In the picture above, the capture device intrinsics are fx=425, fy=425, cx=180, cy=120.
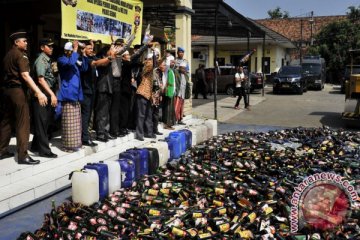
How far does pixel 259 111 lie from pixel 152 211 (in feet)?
43.2

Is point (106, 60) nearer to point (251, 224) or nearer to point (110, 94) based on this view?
point (110, 94)

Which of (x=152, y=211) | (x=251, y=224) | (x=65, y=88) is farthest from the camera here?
(x=65, y=88)

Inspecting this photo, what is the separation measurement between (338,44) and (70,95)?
37.4m

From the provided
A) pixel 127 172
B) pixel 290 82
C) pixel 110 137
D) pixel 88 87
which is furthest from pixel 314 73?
pixel 127 172

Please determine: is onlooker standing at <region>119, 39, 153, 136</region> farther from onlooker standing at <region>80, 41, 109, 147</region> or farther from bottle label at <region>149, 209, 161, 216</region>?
bottle label at <region>149, 209, 161, 216</region>

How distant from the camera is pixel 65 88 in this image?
658cm

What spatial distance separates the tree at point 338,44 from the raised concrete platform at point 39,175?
3579cm

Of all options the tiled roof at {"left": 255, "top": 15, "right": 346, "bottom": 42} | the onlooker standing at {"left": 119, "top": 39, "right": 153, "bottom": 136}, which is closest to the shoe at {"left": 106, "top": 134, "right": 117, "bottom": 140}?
the onlooker standing at {"left": 119, "top": 39, "right": 153, "bottom": 136}

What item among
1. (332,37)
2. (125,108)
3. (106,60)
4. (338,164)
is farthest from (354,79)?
(332,37)

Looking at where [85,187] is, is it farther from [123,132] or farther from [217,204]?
[123,132]

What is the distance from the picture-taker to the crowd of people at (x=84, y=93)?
585 centimetres

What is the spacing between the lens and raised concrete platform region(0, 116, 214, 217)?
17.4ft

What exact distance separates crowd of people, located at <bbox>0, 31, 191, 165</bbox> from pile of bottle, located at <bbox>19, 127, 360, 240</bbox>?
138 centimetres

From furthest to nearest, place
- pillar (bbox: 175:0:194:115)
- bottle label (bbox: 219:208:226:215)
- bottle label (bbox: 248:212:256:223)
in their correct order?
pillar (bbox: 175:0:194:115)
bottle label (bbox: 219:208:226:215)
bottle label (bbox: 248:212:256:223)
